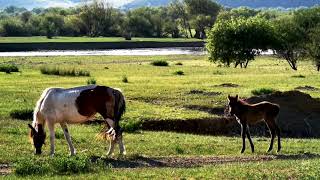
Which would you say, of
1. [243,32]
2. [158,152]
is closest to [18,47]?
[243,32]

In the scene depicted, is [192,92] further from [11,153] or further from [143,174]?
[143,174]

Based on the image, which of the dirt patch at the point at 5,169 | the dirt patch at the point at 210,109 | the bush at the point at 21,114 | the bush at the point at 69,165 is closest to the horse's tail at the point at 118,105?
the bush at the point at 69,165

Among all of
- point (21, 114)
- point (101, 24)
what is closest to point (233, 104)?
point (21, 114)

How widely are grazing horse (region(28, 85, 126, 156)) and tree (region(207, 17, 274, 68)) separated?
172 feet

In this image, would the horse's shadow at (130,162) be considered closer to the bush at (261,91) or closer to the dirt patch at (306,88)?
the bush at (261,91)

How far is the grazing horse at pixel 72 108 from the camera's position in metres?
17.3

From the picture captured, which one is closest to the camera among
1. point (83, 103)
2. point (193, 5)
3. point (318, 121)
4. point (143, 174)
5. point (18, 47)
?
point (143, 174)

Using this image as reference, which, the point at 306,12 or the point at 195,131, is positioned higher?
the point at 306,12

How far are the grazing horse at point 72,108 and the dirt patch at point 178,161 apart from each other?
117 cm

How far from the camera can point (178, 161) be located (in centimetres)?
1711

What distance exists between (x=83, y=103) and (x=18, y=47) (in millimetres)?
99075

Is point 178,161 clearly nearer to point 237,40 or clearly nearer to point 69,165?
point 69,165

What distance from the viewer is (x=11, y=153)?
59.3 feet

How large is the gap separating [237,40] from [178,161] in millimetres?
53840
